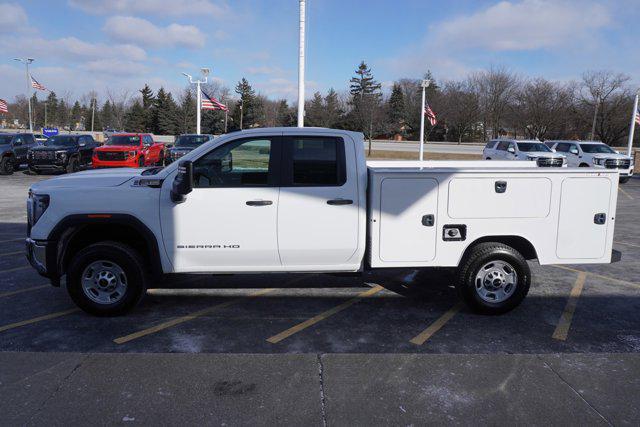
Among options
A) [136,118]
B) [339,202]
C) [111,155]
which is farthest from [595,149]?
[136,118]

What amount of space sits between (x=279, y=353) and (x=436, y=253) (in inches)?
79.7

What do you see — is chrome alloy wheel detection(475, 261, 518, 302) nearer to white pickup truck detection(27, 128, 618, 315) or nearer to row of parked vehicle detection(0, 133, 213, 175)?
white pickup truck detection(27, 128, 618, 315)

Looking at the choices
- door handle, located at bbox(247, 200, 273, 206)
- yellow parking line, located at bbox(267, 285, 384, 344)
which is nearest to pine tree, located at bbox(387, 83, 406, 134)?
yellow parking line, located at bbox(267, 285, 384, 344)

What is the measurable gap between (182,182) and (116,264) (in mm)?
1144

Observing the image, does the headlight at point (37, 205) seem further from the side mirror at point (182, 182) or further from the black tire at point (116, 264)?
the side mirror at point (182, 182)

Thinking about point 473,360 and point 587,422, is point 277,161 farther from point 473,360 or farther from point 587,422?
point 587,422

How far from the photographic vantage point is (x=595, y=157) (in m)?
24.2

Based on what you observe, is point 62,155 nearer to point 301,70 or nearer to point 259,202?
point 301,70

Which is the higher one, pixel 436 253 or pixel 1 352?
pixel 436 253

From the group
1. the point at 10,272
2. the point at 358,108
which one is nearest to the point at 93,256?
the point at 10,272

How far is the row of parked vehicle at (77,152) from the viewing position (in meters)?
21.2

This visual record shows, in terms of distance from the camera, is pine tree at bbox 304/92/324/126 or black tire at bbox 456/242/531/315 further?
pine tree at bbox 304/92/324/126

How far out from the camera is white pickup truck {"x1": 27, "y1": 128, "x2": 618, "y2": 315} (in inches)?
208

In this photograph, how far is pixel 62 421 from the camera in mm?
3477
